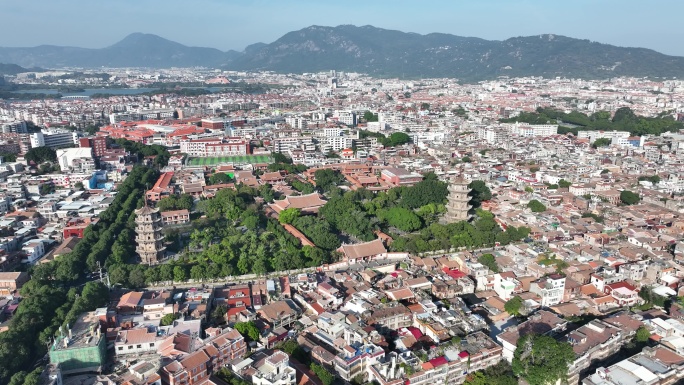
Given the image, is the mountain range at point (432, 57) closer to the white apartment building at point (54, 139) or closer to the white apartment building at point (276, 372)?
the white apartment building at point (54, 139)

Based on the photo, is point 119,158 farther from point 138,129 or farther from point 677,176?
point 677,176

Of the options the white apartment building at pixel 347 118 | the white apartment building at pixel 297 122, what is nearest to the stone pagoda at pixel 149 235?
the white apartment building at pixel 297 122

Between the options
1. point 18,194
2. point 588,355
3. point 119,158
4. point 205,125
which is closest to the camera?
point 588,355

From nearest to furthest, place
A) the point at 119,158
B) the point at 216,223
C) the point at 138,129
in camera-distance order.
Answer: the point at 216,223 → the point at 119,158 → the point at 138,129

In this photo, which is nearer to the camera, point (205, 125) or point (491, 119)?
point (205, 125)

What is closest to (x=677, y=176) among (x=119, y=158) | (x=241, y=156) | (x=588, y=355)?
(x=588, y=355)

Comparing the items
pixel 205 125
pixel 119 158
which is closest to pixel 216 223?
pixel 119 158

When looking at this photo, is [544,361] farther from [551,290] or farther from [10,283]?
[10,283]
